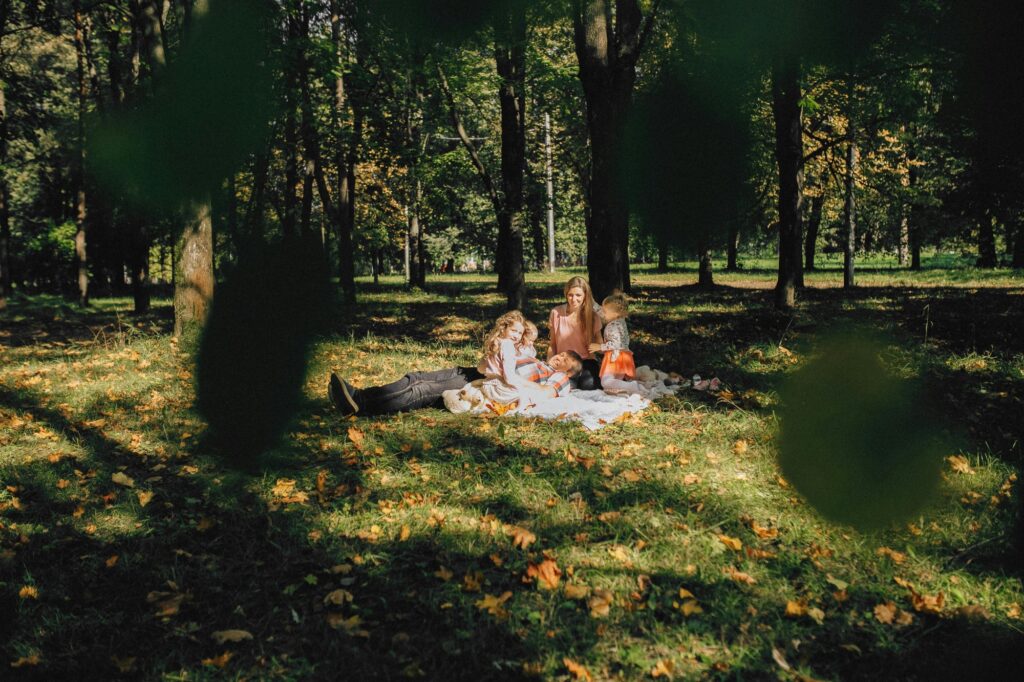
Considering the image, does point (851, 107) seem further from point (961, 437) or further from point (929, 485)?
point (929, 485)

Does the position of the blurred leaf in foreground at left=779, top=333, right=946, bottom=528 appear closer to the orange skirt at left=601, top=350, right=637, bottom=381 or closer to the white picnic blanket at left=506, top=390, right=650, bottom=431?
the white picnic blanket at left=506, top=390, right=650, bottom=431

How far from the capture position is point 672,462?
5.75m

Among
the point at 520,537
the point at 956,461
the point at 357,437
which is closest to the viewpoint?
the point at 956,461

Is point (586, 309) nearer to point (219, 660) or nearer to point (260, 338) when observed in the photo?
point (219, 660)

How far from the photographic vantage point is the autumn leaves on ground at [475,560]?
10.4 feet

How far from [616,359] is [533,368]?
1.00 m

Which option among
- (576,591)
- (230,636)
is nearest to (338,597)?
(230,636)

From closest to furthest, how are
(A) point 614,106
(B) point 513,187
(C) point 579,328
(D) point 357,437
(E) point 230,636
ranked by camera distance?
(A) point 614,106 → (E) point 230,636 → (D) point 357,437 → (C) point 579,328 → (B) point 513,187

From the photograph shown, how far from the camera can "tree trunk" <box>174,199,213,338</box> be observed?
0.53 metres

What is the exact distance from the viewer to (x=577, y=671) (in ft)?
10.1

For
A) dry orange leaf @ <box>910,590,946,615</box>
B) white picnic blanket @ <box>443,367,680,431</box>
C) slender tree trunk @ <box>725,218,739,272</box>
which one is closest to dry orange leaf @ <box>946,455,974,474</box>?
slender tree trunk @ <box>725,218,739,272</box>

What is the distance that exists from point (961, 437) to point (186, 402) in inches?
27.4

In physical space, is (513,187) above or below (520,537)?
above

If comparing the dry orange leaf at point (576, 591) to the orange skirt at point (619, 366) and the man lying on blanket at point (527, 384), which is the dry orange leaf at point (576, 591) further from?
the orange skirt at point (619, 366)
